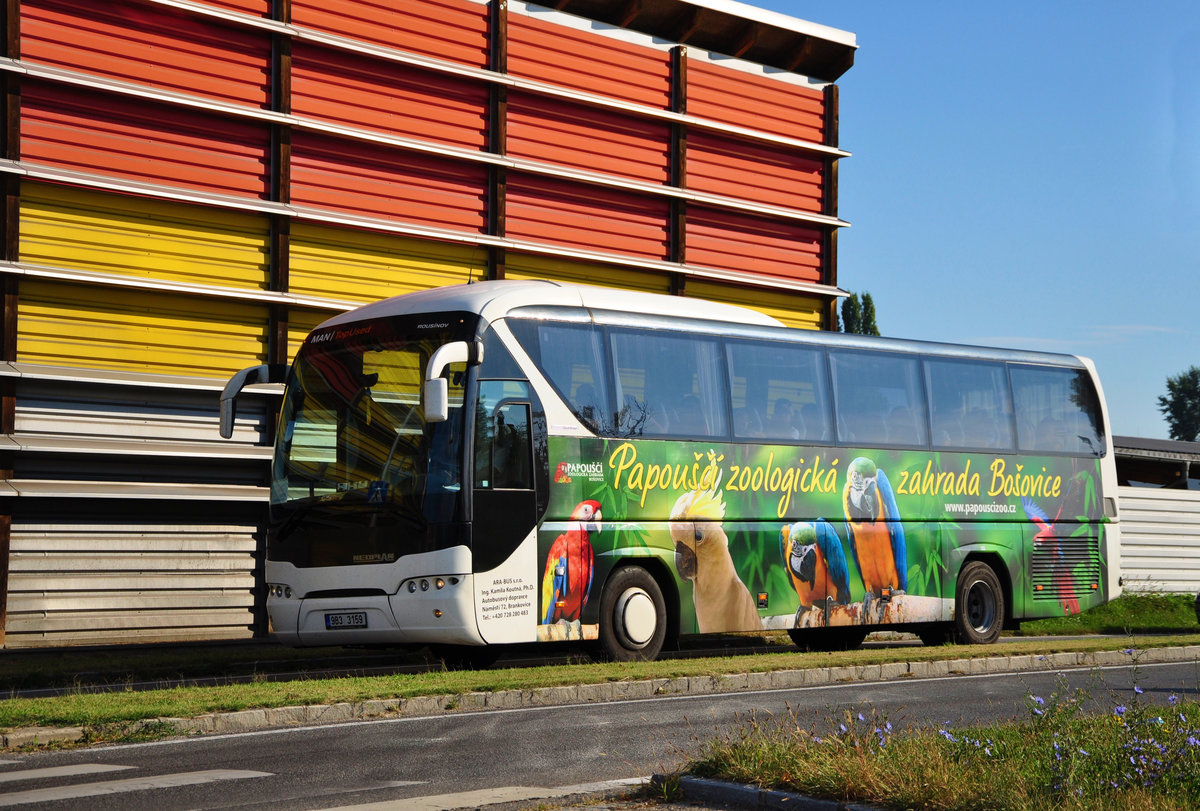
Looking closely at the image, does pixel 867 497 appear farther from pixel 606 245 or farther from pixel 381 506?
pixel 606 245

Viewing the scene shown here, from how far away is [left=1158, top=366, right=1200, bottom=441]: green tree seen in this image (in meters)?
130

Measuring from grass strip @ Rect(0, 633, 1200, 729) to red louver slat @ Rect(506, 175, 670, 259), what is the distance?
35.4 feet

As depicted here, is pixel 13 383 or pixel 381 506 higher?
pixel 13 383

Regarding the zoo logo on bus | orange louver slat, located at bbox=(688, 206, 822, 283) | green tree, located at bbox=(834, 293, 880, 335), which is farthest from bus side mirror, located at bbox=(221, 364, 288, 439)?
green tree, located at bbox=(834, 293, 880, 335)

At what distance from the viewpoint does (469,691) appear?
11.7 metres

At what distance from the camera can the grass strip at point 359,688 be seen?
33.4 ft

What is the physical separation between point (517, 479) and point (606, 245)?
1160 cm

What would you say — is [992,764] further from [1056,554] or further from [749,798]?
[1056,554]

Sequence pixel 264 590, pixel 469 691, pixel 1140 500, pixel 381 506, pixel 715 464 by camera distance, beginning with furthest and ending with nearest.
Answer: pixel 1140 500 → pixel 264 590 → pixel 715 464 → pixel 381 506 → pixel 469 691

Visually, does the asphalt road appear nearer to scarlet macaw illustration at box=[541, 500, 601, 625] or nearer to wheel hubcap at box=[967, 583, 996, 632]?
scarlet macaw illustration at box=[541, 500, 601, 625]

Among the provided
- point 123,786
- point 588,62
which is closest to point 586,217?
point 588,62

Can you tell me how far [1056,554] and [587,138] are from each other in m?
10.7

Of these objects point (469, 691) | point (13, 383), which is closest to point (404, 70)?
point (13, 383)

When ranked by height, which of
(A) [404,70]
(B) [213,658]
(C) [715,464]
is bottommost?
(B) [213,658]
